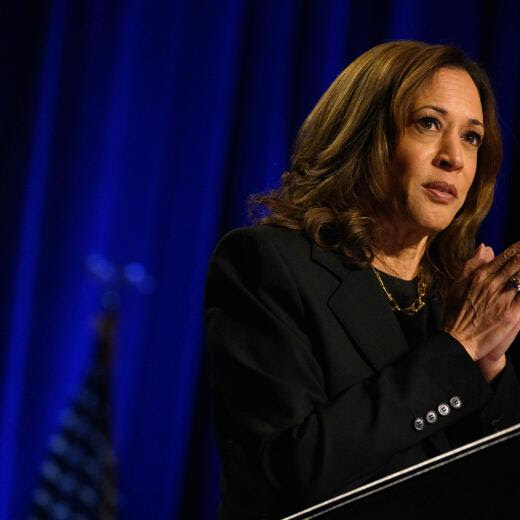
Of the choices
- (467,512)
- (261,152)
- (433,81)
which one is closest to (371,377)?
(433,81)

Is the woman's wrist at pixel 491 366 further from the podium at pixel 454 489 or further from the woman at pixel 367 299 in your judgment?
the podium at pixel 454 489

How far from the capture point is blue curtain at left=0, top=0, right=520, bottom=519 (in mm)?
2465

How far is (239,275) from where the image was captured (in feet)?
4.07

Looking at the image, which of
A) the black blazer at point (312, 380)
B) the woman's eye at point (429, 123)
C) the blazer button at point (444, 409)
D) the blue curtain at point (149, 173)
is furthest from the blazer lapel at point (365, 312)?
the blue curtain at point (149, 173)

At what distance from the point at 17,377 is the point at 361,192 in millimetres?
1483

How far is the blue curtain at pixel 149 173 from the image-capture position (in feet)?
8.09

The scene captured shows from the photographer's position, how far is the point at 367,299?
1.27 meters

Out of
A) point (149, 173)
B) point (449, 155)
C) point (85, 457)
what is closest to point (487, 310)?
point (449, 155)

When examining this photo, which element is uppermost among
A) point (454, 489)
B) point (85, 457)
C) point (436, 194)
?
point (436, 194)

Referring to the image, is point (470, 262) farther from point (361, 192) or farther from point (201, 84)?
point (201, 84)

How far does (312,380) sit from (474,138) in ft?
1.67

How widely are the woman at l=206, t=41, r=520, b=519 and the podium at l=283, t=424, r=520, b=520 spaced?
0.55 meters

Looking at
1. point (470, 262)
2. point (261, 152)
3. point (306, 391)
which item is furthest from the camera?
point (261, 152)

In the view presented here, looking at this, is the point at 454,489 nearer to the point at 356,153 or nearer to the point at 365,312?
the point at 365,312
